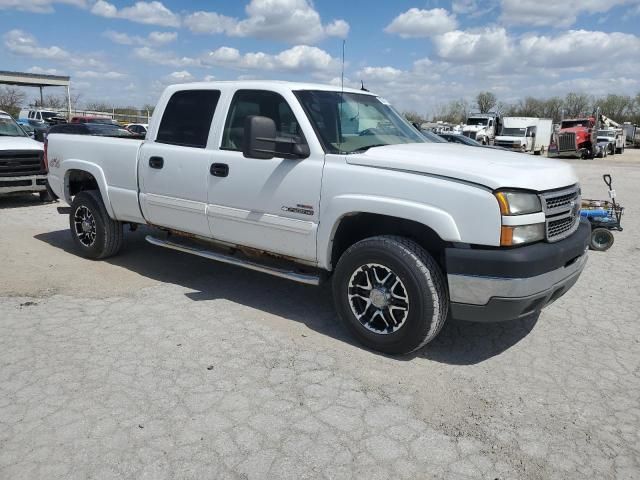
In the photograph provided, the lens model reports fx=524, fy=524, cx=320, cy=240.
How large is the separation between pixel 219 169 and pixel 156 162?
91 centimetres

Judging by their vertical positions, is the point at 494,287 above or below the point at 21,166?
below

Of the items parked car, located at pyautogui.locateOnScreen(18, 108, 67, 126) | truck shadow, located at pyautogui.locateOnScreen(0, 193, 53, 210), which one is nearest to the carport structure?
parked car, located at pyautogui.locateOnScreen(18, 108, 67, 126)

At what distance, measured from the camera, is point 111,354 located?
3863 millimetres

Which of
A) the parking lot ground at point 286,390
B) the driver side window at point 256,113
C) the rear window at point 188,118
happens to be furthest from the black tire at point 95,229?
the driver side window at point 256,113

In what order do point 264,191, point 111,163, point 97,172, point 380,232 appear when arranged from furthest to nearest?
point 97,172 → point 111,163 → point 264,191 → point 380,232

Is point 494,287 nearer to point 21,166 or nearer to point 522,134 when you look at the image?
point 21,166

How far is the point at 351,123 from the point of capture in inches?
174

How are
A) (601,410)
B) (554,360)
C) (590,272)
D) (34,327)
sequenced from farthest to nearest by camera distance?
(590,272)
(34,327)
(554,360)
(601,410)

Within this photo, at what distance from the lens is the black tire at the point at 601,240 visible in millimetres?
7438

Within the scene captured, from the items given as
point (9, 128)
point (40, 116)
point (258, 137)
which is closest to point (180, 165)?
point (258, 137)

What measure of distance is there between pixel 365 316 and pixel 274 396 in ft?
3.34

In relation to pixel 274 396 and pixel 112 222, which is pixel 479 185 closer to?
pixel 274 396

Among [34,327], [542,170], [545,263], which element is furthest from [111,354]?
[542,170]

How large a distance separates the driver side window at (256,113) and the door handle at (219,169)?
0.17m
